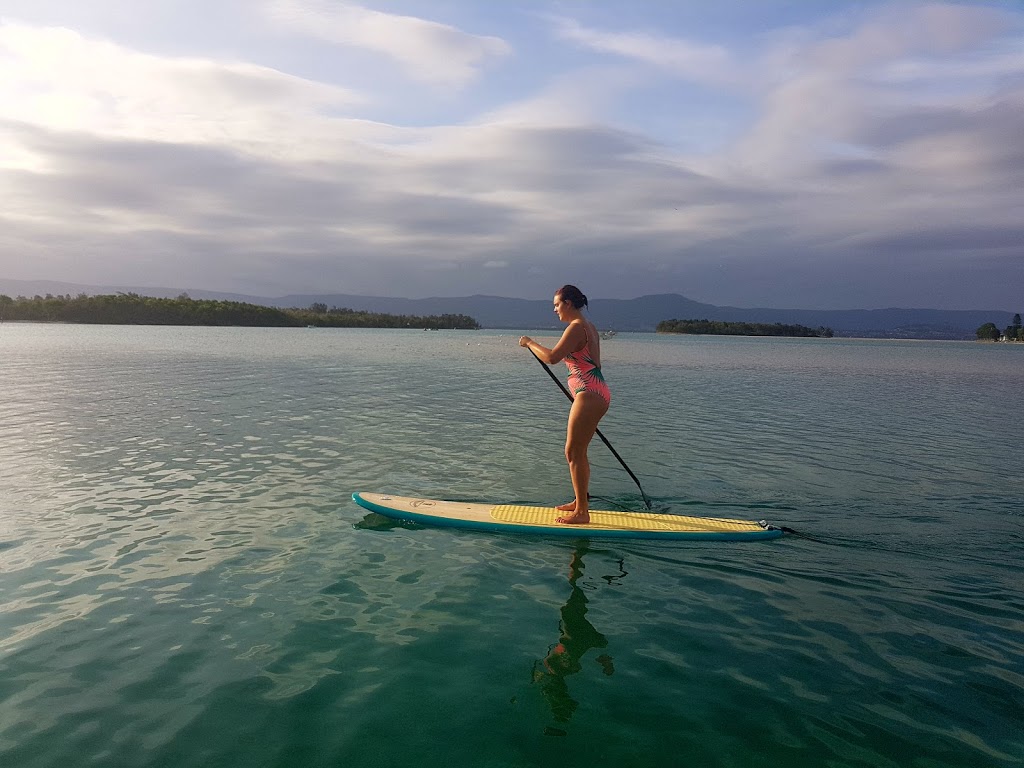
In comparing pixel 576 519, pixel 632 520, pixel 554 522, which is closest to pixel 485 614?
pixel 554 522

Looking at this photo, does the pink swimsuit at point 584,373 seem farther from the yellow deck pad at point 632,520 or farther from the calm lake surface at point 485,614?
the calm lake surface at point 485,614

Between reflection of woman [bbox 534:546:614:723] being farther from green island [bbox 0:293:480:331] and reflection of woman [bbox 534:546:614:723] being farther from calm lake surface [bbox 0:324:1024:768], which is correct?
green island [bbox 0:293:480:331]

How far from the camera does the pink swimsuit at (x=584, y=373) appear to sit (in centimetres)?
900

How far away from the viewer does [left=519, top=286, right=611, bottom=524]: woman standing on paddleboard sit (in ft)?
29.1

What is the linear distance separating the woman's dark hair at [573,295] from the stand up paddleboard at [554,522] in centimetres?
318

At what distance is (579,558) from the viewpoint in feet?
27.2

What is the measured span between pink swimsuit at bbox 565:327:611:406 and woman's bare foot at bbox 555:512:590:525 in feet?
5.69

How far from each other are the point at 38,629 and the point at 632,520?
23.5ft

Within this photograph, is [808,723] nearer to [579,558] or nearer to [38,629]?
[579,558]

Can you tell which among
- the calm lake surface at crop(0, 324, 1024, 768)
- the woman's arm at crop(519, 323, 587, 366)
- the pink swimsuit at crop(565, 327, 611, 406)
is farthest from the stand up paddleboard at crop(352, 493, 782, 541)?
the woman's arm at crop(519, 323, 587, 366)

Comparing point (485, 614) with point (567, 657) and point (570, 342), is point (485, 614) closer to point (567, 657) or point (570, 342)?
point (567, 657)

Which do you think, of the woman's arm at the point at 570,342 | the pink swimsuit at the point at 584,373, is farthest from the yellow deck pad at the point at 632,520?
the woman's arm at the point at 570,342

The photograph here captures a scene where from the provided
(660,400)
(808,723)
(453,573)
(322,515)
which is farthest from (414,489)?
(660,400)

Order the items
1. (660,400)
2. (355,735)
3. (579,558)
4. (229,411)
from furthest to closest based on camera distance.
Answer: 1. (660,400)
2. (229,411)
3. (579,558)
4. (355,735)
